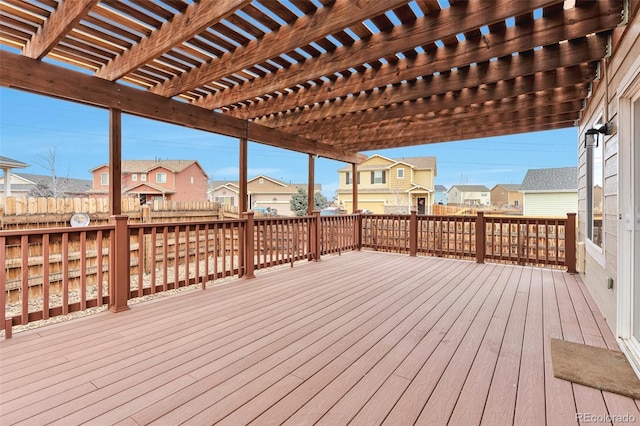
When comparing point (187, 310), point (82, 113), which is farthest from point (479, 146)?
point (187, 310)

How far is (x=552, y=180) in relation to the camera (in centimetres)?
1427

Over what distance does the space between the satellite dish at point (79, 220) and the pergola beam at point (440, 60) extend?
2.69 metres

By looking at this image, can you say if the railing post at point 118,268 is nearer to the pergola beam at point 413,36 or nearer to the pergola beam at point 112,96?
the pergola beam at point 112,96

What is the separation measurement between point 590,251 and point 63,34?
567cm

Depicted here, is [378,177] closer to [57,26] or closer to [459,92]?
[459,92]

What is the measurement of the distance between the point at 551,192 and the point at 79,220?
16849 millimetres

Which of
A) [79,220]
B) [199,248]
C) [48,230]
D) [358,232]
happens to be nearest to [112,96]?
[48,230]

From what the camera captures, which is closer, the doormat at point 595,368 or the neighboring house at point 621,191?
the doormat at point 595,368

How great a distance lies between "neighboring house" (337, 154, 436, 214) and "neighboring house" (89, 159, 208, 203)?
10.1 meters

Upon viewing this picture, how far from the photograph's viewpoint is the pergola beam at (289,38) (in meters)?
2.24

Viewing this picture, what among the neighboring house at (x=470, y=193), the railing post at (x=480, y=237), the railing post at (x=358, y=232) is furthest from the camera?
the neighboring house at (x=470, y=193)

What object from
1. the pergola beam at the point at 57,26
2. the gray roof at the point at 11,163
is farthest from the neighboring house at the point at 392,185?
the pergola beam at the point at 57,26

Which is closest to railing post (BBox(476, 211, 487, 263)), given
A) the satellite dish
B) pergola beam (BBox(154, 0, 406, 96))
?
pergola beam (BBox(154, 0, 406, 96))

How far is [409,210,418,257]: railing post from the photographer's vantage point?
6.48m
